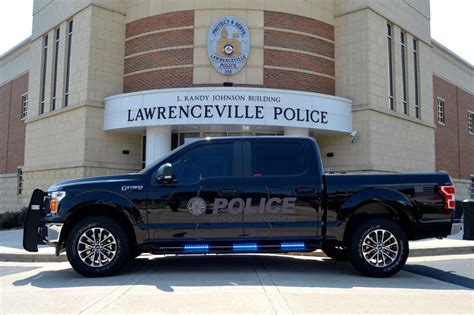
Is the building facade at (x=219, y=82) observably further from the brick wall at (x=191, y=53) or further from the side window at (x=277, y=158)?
the side window at (x=277, y=158)

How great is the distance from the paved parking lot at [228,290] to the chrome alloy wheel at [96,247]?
1.01 ft

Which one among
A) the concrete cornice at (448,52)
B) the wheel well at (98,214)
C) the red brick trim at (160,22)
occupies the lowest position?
the wheel well at (98,214)

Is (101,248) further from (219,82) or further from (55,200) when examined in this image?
(219,82)

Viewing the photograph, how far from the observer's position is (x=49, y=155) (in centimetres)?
2162

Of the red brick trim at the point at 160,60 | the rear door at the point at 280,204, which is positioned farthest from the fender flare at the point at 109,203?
the red brick trim at the point at 160,60

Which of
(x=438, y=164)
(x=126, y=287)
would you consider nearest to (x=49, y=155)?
(x=126, y=287)

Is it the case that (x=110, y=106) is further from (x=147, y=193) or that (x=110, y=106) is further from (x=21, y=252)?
(x=147, y=193)

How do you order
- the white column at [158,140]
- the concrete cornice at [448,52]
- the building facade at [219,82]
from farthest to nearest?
the concrete cornice at [448,52] → the white column at [158,140] → the building facade at [219,82]

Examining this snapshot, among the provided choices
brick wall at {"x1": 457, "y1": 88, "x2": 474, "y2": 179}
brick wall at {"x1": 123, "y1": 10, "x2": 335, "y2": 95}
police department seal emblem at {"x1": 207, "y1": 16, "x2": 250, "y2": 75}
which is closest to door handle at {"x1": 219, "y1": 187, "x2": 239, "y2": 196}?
brick wall at {"x1": 123, "y1": 10, "x2": 335, "y2": 95}

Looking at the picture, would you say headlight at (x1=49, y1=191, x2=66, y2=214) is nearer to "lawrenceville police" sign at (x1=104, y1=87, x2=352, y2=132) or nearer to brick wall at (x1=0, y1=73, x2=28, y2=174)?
"lawrenceville police" sign at (x1=104, y1=87, x2=352, y2=132)

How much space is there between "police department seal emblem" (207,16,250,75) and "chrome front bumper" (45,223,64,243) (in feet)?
42.8

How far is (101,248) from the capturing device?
6.96 m

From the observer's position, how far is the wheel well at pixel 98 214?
7113 millimetres

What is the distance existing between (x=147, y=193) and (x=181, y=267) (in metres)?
1.62
